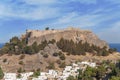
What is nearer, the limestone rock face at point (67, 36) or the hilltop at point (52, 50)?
the hilltop at point (52, 50)

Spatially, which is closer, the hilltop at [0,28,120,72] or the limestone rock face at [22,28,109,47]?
the hilltop at [0,28,120,72]

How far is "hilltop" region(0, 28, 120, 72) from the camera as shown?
65.8 m

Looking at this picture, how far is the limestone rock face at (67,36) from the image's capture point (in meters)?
75.3

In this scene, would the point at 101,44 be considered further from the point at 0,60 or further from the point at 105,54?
the point at 0,60

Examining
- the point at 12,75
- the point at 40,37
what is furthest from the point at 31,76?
the point at 40,37

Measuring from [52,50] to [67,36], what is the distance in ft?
24.8

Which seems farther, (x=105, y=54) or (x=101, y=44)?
(x=101, y=44)

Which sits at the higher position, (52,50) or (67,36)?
(67,36)

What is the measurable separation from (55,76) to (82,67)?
17.1 feet

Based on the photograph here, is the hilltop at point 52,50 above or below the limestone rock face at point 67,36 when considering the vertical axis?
below

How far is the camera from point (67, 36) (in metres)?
75.8

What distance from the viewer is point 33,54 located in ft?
229

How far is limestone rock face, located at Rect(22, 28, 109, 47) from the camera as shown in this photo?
75.3 meters

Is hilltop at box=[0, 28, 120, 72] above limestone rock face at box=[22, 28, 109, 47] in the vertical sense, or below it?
below
